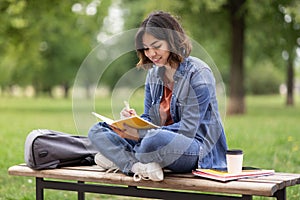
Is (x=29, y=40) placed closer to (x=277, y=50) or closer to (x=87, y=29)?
(x=87, y=29)

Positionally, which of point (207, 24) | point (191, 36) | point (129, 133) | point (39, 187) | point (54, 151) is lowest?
point (39, 187)

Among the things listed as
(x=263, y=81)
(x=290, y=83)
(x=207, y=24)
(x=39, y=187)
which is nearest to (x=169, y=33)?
(x=39, y=187)

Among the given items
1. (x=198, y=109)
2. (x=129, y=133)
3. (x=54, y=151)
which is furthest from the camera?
(x=54, y=151)

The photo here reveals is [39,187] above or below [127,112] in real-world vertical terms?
below

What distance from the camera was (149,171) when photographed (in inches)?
132

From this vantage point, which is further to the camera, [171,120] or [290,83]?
[290,83]

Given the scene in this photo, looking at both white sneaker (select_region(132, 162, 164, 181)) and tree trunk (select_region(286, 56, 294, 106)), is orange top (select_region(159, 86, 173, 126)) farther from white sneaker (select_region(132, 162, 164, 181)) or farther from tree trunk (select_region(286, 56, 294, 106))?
tree trunk (select_region(286, 56, 294, 106))

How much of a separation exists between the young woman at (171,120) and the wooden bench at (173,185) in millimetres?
68

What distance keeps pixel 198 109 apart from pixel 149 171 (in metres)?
0.44

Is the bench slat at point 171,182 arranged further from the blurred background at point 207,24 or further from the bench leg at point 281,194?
the blurred background at point 207,24

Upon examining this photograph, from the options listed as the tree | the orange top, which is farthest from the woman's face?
the tree

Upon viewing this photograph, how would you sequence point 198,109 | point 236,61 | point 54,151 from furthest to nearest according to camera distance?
point 236,61 → point 54,151 → point 198,109

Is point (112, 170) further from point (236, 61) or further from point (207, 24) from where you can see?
point (207, 24)

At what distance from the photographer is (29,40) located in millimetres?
19078
